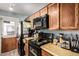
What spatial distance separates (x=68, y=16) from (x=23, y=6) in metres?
0.70

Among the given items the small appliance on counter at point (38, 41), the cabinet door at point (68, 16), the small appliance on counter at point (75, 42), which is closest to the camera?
the cabinet door at point (68, 16)

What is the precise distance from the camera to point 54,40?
1723 mm

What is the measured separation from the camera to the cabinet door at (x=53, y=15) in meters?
1.70

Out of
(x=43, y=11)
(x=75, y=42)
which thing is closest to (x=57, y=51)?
(x=75, y=42)

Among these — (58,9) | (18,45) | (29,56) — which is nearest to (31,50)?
(29,56)

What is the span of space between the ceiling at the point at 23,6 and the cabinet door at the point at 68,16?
0.30 metres

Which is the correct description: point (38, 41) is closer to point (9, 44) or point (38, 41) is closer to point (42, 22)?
point (42, 22)

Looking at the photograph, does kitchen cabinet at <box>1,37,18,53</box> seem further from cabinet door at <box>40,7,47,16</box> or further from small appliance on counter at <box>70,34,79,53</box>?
small appliance on counter at <box>70,34,79,53</box>

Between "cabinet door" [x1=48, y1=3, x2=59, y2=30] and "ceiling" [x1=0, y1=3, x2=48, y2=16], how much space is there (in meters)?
0.12

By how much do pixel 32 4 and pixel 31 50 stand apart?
2.36ft

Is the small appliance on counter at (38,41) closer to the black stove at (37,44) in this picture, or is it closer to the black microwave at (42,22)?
the black stove at (37,44)

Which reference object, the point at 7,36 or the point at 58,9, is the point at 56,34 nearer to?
the point at 58,9

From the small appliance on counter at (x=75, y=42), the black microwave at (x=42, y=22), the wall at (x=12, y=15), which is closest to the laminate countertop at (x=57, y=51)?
the small appliance on counter at (x=75, y=42)

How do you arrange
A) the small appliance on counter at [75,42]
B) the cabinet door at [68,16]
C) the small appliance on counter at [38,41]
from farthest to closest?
the small appliance on counter at [38,41], the small appliance on counter at [75,42], the cabinet door at [68,16]
